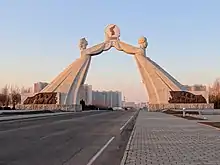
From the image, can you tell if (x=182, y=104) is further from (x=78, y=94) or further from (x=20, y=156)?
(x=20, y=156)

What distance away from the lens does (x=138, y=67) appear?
9100cm

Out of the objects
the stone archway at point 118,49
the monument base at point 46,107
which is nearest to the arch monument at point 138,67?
the stone archway at point 118,49

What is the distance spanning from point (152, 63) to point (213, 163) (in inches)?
3159

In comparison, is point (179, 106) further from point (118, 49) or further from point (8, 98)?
point (8, 98)

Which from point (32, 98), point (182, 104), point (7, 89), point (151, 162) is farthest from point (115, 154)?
point (7, 89)

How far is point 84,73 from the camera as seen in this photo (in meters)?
91.4

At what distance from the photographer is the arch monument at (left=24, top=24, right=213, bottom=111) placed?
85375 millimetres

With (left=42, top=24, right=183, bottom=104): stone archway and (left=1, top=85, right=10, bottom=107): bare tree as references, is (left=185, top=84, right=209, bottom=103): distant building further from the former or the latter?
(left=1, top=85, right=10, bottom=107): bare tree

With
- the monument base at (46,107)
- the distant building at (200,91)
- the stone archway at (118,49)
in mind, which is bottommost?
the monument base at (46,107)

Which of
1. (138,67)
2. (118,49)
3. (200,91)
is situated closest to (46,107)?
(118,49)

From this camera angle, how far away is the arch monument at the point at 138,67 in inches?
3361

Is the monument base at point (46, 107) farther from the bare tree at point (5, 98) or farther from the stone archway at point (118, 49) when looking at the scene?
the bare tree at point (5, 98)

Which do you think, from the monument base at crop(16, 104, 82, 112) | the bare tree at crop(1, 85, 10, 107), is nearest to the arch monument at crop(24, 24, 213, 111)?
the monument base at crop(16, 104, 82, 112)

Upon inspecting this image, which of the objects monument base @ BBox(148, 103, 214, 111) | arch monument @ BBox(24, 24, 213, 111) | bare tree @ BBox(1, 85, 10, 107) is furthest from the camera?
bare tree @ BBox(1, 85, 10, 107)
